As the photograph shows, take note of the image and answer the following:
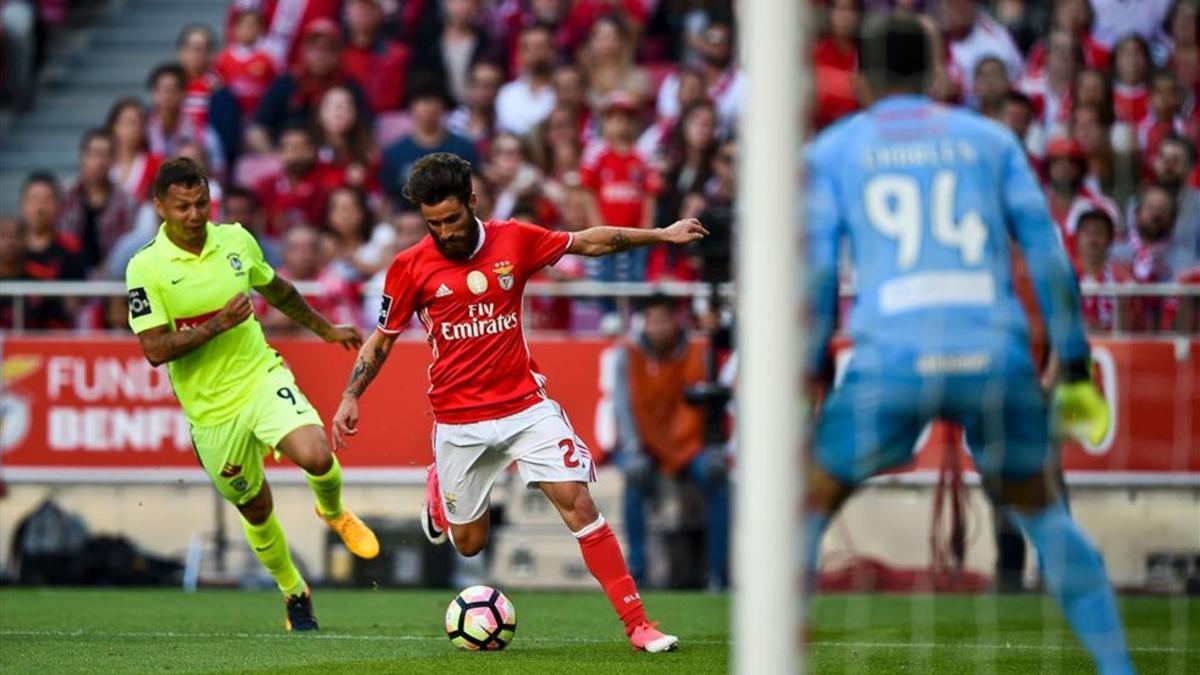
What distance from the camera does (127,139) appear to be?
17.1 meters

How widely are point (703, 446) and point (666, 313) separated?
1.03m

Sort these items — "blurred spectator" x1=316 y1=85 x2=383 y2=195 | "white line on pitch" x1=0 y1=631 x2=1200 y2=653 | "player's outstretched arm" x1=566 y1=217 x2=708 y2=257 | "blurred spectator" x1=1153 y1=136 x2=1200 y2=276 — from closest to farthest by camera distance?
"player's outstretched arm" x1=566 y1=217 x2=708 y2=257 < "white line on pitch" x1=0 y1=631 x2=1200 y2=653 < "blurred spectator" x1=1153 y1=136 x2=1200 y2=276 < "blurred spectator" x1=316 y1=85 x2=383 y2=195

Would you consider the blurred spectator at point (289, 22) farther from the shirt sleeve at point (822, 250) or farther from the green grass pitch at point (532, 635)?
the shirt sleeve at point (822, 250)

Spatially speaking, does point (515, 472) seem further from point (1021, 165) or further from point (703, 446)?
point (1021, 165)

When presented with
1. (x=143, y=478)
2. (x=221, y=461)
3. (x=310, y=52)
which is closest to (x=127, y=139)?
(x=310, y=52)

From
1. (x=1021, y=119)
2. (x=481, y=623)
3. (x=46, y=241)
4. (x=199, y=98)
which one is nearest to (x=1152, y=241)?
(x=1021, y=119)

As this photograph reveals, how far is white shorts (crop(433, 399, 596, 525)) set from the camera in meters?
9.60

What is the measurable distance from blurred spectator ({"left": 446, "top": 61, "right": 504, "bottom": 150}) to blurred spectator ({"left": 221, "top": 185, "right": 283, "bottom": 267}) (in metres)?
1.85

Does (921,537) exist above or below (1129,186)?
below

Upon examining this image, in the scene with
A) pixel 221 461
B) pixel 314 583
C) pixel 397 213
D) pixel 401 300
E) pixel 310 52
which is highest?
pixel 310 52

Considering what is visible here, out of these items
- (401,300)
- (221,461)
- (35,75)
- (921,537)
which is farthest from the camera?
(35,75)

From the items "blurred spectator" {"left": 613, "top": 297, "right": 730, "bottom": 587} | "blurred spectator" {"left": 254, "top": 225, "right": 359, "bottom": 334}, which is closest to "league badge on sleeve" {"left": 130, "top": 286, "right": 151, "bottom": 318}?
"blurred spectator" {"left": 254, "top": 225, "right": 359, "bottom": 334}

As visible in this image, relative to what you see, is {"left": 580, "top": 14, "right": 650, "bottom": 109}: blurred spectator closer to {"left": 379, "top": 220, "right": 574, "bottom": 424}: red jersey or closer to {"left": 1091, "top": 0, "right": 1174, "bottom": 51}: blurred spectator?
{"left": 1091, "top": 0, "right": 1174, "bottom": 51}: blurred spectator

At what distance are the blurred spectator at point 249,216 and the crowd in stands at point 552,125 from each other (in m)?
0.03
